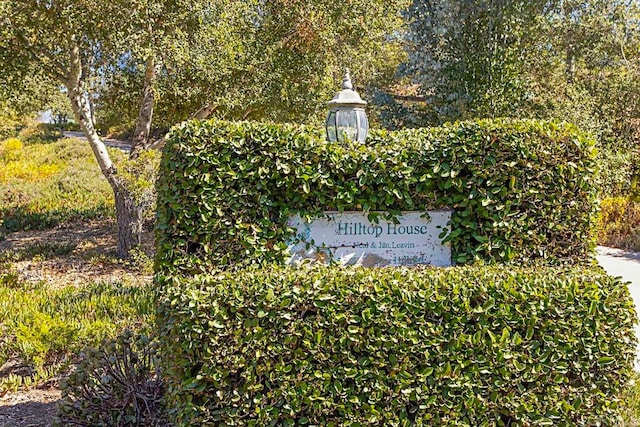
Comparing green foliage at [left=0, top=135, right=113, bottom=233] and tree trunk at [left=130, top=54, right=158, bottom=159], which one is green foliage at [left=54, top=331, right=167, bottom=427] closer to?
tree trunk at [left=130, top=54, right=158, bottom=159]

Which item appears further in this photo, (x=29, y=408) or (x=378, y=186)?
(x=29, y=408)

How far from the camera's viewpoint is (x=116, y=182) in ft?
26.4

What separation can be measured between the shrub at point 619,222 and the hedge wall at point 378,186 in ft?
23.4

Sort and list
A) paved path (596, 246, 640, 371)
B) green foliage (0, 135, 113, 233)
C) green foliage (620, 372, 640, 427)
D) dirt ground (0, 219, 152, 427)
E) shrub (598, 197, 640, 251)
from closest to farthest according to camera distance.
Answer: green foliage (620, 372, 640, 427), paved path (596, 246, 640, 371), dirt ground (0, 219, 152, 427), shrub (598, 197, 640, 251), green foliage (0, 135, 113, 233)

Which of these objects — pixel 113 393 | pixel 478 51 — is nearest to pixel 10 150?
pixel 478 51

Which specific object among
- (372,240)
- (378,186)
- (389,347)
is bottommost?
(389,347)

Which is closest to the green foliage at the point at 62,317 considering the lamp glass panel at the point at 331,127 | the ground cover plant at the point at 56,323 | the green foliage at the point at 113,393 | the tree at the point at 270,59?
the ground cover plant at the point at 56,323

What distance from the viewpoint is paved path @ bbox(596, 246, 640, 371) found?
7.10 metres

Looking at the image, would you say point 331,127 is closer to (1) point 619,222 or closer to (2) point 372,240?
(2) point 372,240

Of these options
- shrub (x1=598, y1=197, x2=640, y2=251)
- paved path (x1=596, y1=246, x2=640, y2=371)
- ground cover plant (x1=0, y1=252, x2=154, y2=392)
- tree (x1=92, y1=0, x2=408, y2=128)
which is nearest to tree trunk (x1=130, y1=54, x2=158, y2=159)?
tree (x1=92, y1=0, x2=408, y2=128)

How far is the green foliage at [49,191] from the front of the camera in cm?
1130

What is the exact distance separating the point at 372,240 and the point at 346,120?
2.43 ft

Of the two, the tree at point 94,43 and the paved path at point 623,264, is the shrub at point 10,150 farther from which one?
the paved path at point 623,264

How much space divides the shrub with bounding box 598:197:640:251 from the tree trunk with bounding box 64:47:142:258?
7653 millimetres
